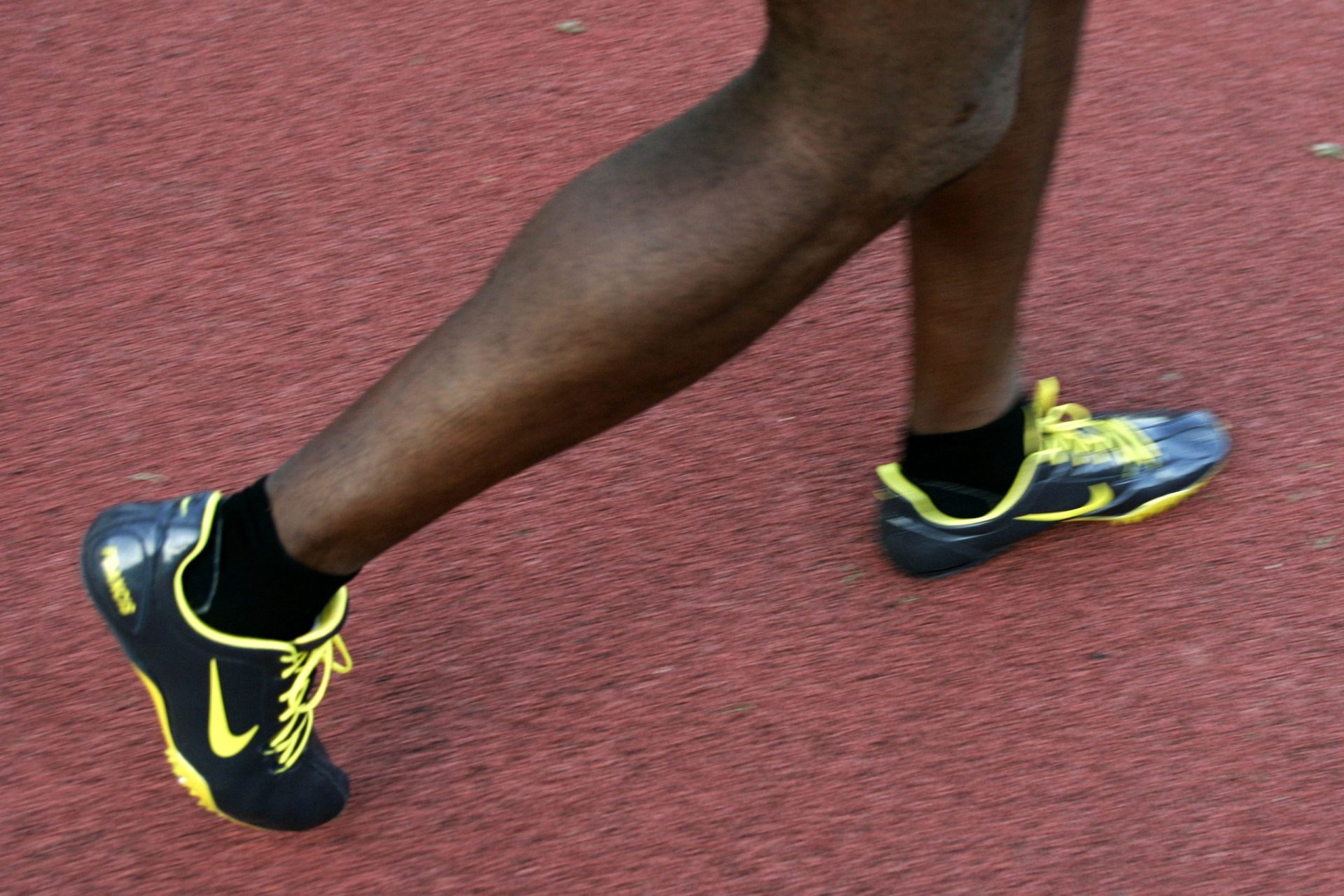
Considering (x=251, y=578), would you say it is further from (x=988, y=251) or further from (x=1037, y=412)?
(x=1037, y=412)

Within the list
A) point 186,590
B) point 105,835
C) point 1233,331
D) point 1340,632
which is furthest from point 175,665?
point 1233,331

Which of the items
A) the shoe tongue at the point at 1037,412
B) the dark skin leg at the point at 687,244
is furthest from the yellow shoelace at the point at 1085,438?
the dark skin leg at the point at 687,244

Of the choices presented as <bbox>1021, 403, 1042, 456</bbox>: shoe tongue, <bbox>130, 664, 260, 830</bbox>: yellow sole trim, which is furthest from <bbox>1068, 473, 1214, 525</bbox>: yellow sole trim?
<bbox>130, 664, 260, 830</bbox>: yellow sole trim

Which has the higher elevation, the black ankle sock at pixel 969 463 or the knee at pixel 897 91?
the knee at pixel 897 91

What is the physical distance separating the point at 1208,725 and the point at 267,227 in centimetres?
193

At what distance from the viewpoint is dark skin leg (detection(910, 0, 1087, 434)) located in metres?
1.68

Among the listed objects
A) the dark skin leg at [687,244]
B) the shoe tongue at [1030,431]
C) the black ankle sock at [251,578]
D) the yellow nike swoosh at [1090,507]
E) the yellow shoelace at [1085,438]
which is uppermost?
the dark skin leg at [687,244]

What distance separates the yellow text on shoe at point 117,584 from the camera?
58.9 inches

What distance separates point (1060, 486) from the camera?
81.3 inches

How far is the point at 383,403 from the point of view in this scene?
1.43m

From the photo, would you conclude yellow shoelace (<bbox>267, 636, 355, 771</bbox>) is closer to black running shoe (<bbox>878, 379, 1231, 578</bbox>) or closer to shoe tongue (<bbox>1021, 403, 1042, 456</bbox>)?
black running shoe (<bbox>878, 379, 1231, 578</bbox>)

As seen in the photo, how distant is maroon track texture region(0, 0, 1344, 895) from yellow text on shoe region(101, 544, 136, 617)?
397 mm

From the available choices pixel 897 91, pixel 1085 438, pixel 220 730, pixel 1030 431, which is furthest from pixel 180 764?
Result: pixel 1085 438

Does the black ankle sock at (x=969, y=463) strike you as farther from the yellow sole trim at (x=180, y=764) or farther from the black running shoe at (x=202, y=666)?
the yellow sole trim at (x=180, y=764)
